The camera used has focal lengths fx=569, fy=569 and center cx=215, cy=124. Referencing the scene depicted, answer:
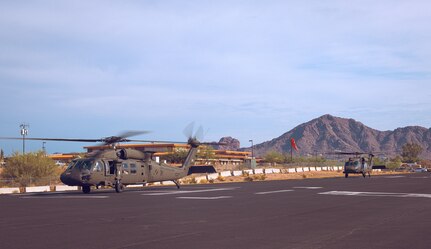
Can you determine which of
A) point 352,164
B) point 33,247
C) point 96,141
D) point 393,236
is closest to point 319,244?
point 393,236

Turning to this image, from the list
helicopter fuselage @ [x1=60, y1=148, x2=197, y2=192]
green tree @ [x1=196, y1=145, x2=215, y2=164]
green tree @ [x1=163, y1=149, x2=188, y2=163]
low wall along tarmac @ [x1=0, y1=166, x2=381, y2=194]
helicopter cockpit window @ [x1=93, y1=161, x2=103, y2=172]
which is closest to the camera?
helicopter fuselage @ [x1=60, y1=148, x2=197, y2=192]

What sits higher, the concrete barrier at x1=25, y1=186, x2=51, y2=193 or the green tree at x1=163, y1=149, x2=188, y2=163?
the green tree at x1=163, y1=149, x2=188, y2=163

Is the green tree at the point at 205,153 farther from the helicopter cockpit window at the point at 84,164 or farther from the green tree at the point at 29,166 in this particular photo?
the helicopter cockpit window at the point at 84,164

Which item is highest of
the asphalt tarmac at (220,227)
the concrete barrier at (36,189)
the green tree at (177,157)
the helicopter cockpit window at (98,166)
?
the green tree at (177,157)

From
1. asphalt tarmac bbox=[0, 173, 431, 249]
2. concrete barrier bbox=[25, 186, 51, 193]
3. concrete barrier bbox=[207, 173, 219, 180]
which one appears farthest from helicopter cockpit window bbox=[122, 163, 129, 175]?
concrete barrier bbox=[207, 173, 219, 180]

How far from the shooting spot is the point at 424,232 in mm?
12922

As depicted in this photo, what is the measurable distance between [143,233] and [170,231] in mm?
697

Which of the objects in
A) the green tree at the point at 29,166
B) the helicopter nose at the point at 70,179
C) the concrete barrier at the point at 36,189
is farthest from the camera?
the green tree at the point at 29,166

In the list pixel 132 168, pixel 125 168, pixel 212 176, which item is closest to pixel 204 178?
pixel 212 176

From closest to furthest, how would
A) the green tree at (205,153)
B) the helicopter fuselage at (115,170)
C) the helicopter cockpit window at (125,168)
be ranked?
the helicopter fuselage at (115,170) → the helicopter cockpit window at (125,168) → the green tree at (205,153)

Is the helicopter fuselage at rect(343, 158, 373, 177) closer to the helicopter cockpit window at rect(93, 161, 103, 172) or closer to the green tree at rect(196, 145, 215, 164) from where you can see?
the helicopter cockpit window at rect(93, 161, 103, 172)

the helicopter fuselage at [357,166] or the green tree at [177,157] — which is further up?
the green tree at [177,157]

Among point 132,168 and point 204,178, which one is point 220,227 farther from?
point 204,178

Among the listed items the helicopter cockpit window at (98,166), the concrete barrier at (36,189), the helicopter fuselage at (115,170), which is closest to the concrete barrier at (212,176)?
the concrete barrier at (36,189)
